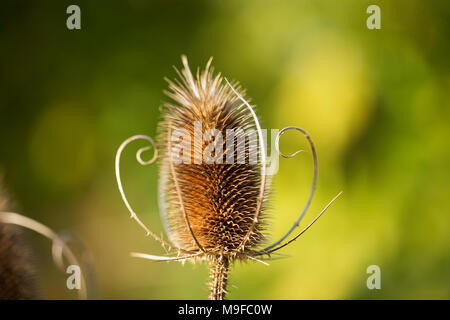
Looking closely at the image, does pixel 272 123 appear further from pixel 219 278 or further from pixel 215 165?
pixel 219 278

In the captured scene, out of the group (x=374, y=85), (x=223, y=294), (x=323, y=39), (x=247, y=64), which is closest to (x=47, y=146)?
(x=247, y=64)

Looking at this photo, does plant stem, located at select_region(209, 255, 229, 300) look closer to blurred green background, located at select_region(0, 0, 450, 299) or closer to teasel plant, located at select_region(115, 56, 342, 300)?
teasel plant, located at select_region(115, 56, 342, 300)

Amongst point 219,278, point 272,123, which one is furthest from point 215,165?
point 272,123

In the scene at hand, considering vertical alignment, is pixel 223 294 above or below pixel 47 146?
below

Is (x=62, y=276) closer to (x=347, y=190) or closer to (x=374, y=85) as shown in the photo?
(x=347, y=190)

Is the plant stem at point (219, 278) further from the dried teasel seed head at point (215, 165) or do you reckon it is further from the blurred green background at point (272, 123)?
the blurred green background at point (272, 123)

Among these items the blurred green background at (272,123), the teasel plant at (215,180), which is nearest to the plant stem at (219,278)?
the teasel plant at (215,180)

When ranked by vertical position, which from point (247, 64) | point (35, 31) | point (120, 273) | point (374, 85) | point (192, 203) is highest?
point (35, 31)
